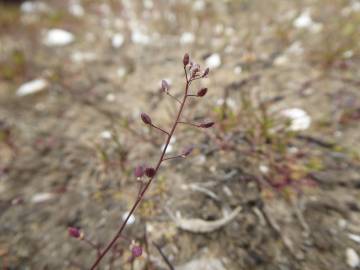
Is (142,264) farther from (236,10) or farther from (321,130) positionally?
(236,10)

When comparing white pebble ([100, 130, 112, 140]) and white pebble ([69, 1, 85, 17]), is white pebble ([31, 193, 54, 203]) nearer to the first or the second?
white pebble ([100, 130, 112, 140])

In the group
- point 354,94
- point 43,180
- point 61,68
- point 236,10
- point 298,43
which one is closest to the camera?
point 43,180

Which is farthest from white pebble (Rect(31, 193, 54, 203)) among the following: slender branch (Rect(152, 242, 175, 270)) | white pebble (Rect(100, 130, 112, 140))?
slender branch (Rect(152, 242, 175, 270))

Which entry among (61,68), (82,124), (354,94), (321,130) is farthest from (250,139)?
(61,68)

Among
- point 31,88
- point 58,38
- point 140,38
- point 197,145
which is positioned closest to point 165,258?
point 197,145

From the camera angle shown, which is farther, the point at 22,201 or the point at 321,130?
the point at 321,130

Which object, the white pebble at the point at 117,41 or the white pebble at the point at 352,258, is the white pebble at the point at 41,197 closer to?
the white pebble at the point at 352,258

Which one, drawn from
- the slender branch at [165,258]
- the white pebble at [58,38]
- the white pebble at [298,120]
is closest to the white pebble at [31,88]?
the white pebble at [58,38]
